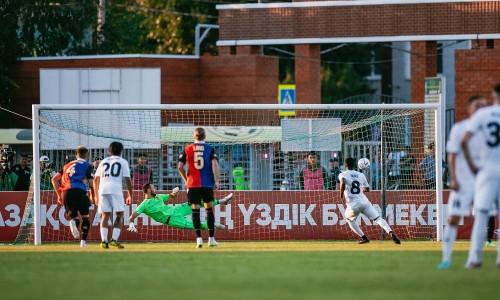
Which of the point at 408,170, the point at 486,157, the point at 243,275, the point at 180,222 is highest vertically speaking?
the point at 486,157

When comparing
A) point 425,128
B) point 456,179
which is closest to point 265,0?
point 425,128

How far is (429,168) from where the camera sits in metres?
26.1

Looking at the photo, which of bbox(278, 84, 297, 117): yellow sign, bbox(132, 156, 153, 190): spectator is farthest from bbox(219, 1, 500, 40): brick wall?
bbox(132, 156, 153, 190): spectator

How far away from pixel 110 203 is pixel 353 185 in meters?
4.44

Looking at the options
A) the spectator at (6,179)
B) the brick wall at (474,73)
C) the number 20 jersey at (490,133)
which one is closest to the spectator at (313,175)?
the spectator at (6,179)

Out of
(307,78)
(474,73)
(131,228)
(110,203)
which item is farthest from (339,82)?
(110,203)

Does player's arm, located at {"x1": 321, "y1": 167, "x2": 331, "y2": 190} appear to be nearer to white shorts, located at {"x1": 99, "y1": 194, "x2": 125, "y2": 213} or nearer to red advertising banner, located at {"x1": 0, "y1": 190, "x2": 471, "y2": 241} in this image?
red advertising banner, located at {"x1": 0, "y1": 190, "x2": 471, "y2": 241}

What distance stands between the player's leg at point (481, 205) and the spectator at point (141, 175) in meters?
13.2

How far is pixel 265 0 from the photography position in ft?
170

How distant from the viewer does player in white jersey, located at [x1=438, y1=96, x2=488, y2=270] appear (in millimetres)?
15320

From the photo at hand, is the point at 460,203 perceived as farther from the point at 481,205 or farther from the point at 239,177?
the point at 239,177

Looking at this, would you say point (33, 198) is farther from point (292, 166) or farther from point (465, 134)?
point (465, 134)

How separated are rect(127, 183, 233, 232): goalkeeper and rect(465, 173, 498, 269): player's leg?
32.6ft

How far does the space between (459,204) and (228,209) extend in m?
10.8
